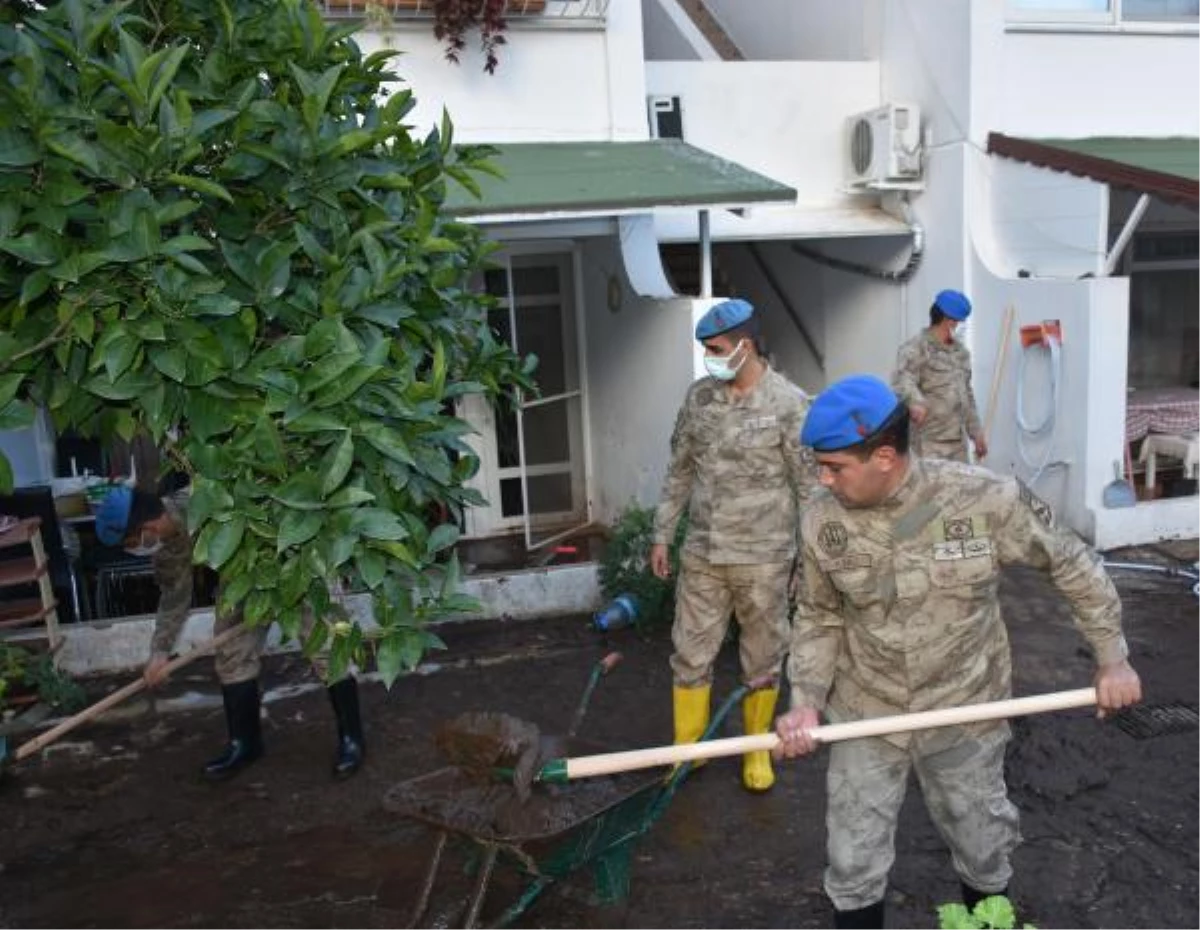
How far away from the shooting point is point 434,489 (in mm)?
2086

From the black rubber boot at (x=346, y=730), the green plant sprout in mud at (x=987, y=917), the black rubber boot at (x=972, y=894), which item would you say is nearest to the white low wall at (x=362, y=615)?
the black rubber boot at (x=346, y=730)

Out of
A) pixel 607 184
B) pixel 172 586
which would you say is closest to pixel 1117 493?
pixel 607 184

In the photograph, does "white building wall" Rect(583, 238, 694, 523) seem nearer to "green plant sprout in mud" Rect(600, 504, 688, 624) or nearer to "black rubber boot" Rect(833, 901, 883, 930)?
"green plant sprout in mud" Rect(600, 504, 688, 624)

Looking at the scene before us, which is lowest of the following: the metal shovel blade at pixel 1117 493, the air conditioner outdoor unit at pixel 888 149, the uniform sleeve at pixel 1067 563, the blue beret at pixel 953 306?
the metal shovel blade at pixel 1117 493

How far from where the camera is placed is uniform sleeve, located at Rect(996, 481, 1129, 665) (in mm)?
2738

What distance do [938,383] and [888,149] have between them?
2.36 meters

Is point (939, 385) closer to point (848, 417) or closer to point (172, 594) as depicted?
point (848, 417)

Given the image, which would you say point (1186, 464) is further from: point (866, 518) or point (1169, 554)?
point (866, 518)

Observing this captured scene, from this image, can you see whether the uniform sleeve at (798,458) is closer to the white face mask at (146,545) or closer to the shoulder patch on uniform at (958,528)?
the shoulder patch on uniform at (958,528)

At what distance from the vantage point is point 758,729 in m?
4.41

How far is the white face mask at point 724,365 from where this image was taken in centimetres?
419

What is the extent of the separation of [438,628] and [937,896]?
390 centimetres

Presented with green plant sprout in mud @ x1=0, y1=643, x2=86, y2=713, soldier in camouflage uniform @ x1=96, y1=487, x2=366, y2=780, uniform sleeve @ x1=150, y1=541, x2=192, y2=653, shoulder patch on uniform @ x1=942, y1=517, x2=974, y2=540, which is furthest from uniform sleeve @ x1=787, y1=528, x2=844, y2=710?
green plant sprout in mud @ x1=0, y1=643, x2=86, y2=713

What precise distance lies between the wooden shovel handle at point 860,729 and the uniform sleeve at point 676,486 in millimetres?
1793
